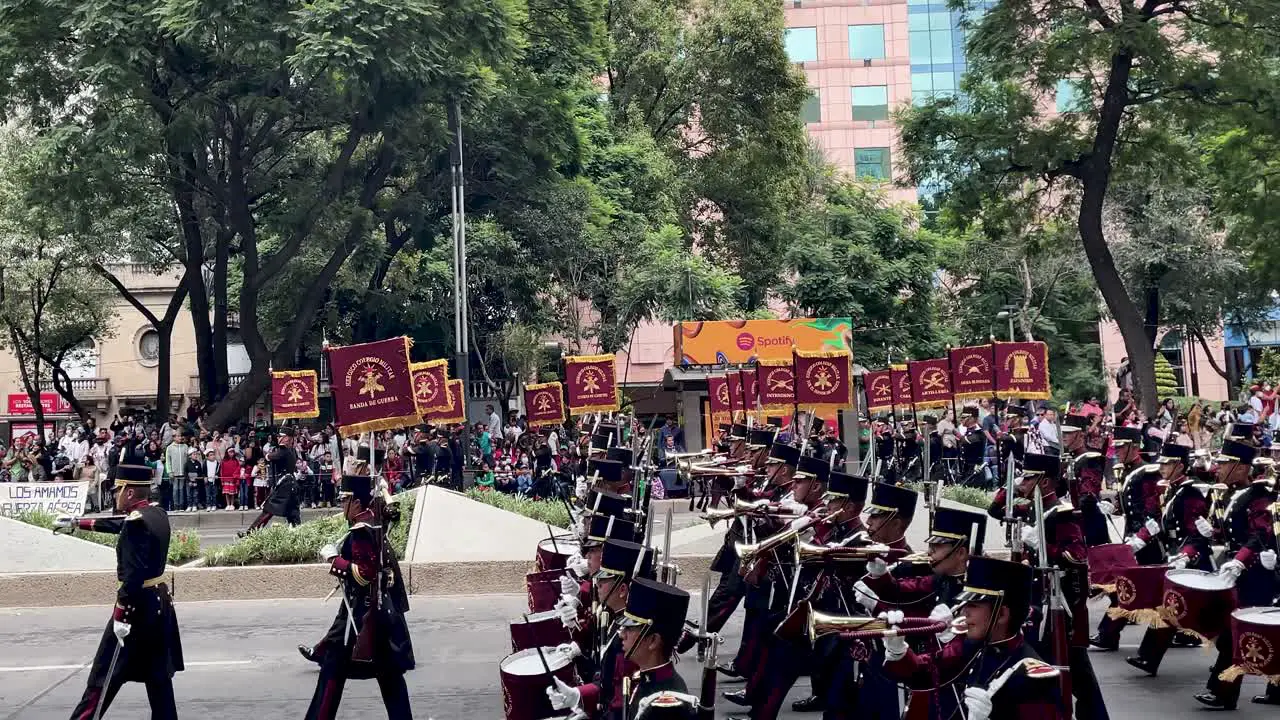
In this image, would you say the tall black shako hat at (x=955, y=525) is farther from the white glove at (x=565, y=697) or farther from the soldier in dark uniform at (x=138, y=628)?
the soldier in dark uniform at (x=138, y=628)

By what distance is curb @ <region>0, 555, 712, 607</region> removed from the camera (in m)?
15.1

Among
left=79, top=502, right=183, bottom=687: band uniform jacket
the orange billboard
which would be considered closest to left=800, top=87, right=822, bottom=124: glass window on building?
the orange billboard

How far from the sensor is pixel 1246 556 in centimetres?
931

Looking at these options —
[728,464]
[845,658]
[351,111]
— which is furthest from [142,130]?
[845,658]

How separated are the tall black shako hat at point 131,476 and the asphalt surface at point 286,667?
6.78 ft

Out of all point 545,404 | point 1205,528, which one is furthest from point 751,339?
point 1205,528

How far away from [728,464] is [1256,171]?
63.5 ft

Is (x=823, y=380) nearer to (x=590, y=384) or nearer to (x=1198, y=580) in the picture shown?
(x=590, y=384)

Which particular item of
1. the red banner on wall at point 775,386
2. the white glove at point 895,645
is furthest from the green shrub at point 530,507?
the white glove at point 895,645

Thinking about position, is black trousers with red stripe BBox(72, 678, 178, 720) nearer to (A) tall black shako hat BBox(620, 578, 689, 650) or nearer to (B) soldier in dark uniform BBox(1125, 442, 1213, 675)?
(A) tall black shako hat BBox(620, 578, 689, 650)

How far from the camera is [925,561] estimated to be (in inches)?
309

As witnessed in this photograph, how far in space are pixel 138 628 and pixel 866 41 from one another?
6031 cm

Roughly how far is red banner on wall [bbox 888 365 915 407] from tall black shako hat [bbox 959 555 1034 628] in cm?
1988

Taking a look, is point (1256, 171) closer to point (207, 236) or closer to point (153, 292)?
point (207, 236)
